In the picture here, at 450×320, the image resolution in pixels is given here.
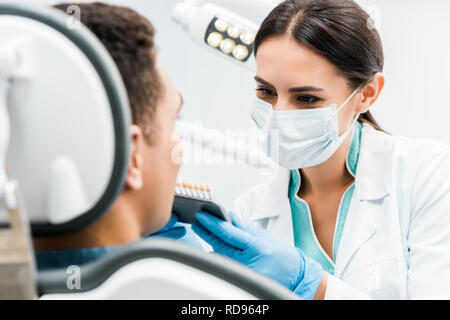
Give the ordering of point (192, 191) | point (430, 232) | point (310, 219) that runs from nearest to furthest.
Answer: point (192, 191), point (430, 232), point (310, 219)

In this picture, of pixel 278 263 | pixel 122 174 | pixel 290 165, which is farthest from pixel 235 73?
pixel 122 174

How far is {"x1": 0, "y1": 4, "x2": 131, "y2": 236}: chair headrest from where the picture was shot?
63 cm

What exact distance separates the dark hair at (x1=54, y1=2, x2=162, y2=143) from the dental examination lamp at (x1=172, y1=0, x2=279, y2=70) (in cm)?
79

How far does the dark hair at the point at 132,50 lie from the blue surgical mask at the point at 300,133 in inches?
26.3

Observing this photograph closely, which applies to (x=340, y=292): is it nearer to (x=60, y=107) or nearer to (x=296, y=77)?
(x=296, y=77)

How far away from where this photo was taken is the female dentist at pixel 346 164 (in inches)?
50.6

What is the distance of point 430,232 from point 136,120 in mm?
894

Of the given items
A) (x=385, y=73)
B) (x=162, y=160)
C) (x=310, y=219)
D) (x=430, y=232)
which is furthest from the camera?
(x=385, y=73)

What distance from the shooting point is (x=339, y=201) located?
1.50 metres

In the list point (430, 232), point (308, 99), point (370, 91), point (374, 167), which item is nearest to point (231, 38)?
point (308, 99)

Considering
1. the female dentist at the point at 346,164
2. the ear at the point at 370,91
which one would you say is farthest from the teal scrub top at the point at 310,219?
the ear at the point at 370,91

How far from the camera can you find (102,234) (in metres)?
0.73
